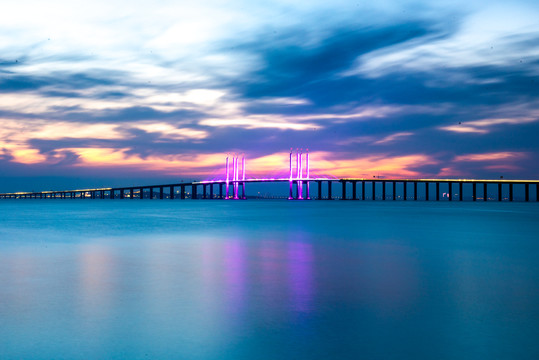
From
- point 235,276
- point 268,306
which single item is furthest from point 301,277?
point 268,306

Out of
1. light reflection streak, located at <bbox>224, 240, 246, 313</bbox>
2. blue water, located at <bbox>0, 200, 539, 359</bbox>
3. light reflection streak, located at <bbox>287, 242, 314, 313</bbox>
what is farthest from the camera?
light reflection streak, located at <bbox>224, 240, 246, 313</bbox>

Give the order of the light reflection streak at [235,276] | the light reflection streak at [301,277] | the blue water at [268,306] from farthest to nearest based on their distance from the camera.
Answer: the light reflection streak at [235,276]
the light reflection streak at [301,277]
the blue water at [268,306]

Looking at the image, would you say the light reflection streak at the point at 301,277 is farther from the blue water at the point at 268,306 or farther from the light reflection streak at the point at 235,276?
the light reflection streak at the point at 235,276

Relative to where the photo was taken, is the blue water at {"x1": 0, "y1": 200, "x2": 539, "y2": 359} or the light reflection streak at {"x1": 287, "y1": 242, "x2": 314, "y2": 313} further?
the light reflection streak at {"x1": 287, "y1": 242, "x2": 314, "y2": 313}

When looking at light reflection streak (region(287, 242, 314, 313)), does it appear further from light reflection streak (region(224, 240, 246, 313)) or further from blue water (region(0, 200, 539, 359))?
light reflection streak (region(224, 240, 246, 313))

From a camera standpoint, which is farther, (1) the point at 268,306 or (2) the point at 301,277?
(2) the point at 301,277

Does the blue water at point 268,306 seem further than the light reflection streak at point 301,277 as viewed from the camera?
No

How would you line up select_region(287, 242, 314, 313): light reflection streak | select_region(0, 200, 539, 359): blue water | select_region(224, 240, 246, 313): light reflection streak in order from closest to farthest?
select_region(0, 200, 539, 359): blue water < select_region(287, 242, 314, 313): light reflection streak < select_region(224, 240, 246, 313): light reflection streak

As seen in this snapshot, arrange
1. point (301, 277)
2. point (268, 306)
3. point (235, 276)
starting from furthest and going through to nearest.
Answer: point (235, 276) < point (301, 277) < point (268, 306)

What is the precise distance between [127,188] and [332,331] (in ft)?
518

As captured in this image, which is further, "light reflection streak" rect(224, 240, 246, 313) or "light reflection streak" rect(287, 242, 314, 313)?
"light reflection streak" rect(224, 240, 246, 313)

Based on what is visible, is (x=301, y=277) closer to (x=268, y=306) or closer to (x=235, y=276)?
(x=235, y=276)

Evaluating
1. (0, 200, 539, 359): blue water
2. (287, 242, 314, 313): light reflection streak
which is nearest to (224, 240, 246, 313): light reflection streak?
(0, 200, 539, 359): blue water

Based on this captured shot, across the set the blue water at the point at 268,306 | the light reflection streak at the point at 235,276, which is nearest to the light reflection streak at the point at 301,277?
the blue water at the point at 268,306
